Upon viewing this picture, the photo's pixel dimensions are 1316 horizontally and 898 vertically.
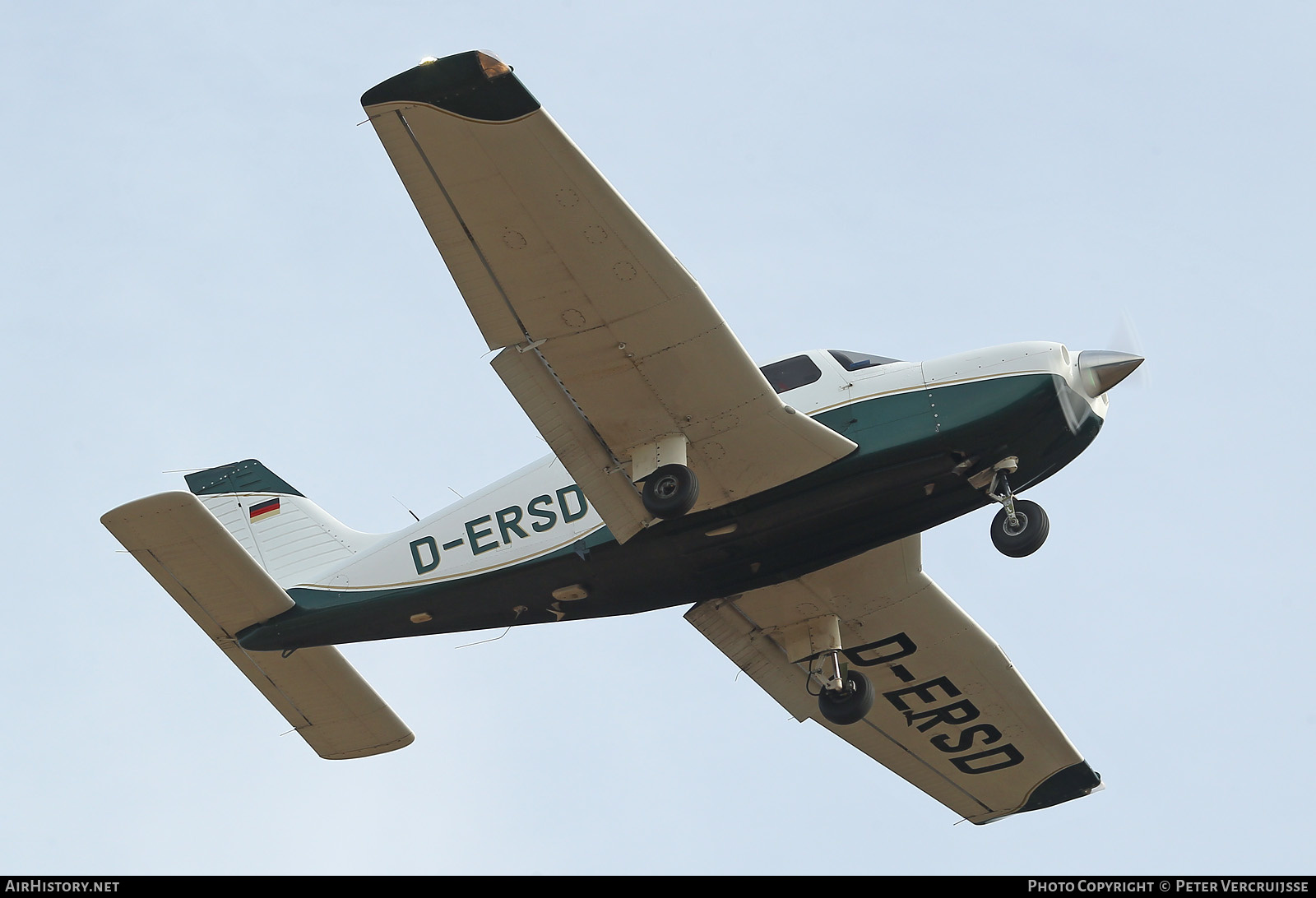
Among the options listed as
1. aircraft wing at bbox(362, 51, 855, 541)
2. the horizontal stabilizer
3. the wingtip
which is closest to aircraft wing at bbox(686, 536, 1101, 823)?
aircraft wing at bbox(362, 51, 855, 541)

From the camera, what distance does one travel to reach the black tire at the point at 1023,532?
13805mm

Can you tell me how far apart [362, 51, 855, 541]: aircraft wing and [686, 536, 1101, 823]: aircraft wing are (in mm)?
2968

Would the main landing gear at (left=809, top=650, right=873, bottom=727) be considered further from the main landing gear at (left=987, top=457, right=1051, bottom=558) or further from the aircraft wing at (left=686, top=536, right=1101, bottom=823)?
the main landing gear at (left=987, top=457, right=1051, bottom=558)

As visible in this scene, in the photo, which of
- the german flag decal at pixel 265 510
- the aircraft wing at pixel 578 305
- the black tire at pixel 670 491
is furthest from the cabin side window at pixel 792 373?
the german flag decal at pixel 265 510

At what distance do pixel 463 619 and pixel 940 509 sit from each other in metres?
5.46

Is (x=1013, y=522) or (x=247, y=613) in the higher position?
(x=1013, y=522)

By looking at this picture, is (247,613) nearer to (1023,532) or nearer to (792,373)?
(792,373)

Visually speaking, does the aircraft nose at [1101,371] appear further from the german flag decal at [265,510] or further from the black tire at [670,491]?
the german flag decal at [265,510]

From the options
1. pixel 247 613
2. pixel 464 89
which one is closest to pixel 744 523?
pixel 464 89

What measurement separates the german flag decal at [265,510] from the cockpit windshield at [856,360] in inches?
305

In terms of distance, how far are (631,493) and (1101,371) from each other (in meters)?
4.95

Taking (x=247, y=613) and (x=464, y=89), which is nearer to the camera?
(x=464, y=89)

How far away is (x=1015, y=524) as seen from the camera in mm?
13875

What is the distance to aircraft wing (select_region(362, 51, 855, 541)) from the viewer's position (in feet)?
38.8
